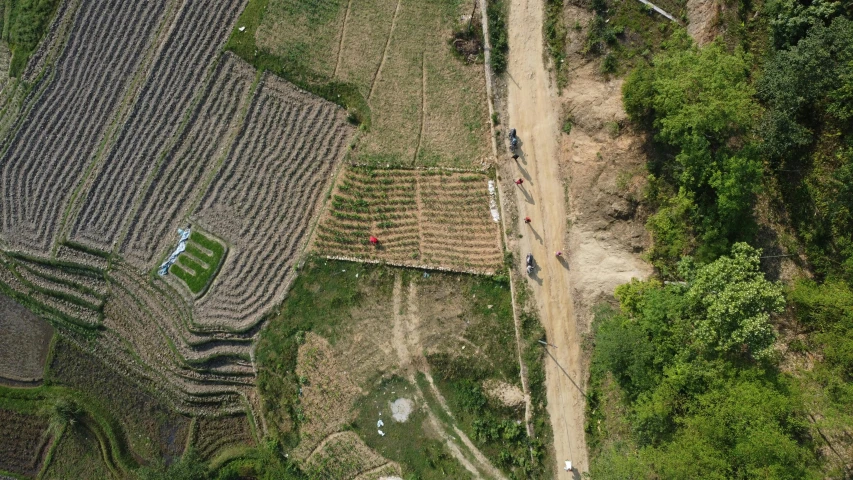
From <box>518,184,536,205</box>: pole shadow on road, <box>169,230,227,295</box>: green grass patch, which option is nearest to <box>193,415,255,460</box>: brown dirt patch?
<box>169,230,227,295</box>: green grass patch

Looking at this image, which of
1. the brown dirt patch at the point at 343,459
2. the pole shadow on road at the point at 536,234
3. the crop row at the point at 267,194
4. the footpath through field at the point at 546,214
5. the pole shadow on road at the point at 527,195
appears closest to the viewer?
the footpath through field at the point at 546,214

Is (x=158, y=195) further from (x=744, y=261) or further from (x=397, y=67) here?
(x=744, y=261)

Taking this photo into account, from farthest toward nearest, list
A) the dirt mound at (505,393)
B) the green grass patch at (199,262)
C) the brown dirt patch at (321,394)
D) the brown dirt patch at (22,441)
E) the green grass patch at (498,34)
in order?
the brown dirt patch at (22,441), the green grass patch at (199,262), the brown dirt patch at (321,394), the green grass patch at (498,34), the dirt mound at (505,393)

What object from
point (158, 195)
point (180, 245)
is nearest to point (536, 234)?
point (180, 245)

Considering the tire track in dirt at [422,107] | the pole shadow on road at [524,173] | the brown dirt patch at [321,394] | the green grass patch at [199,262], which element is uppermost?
the tire track in dirt at [422,107]

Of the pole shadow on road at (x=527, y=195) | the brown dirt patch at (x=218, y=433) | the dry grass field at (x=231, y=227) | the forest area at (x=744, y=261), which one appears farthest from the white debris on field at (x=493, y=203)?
the brown dirt patch at (x=218, y=433)

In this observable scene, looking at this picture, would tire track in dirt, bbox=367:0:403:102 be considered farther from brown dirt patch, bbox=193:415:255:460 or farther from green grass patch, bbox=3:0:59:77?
brown dirt patch, bbox=193:415:255:460

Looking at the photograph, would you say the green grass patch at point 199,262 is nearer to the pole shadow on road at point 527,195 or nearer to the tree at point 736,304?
the pole shadow on road at point 527,195
